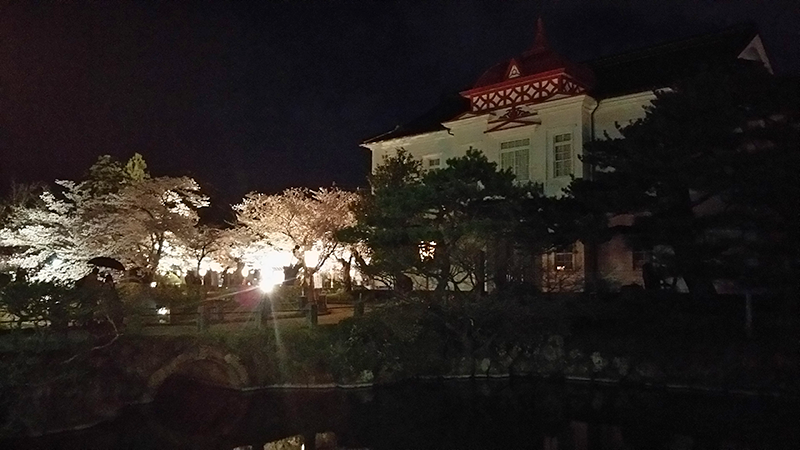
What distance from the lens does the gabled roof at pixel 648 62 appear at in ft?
70.7

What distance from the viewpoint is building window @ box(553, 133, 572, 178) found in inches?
888

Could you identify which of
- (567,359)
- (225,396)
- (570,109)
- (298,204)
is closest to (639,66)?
(570,109)

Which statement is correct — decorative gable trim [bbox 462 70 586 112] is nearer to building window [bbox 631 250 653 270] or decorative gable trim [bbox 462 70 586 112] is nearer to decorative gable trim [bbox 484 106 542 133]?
decorative gable trim [bbox 484 106 542 133]

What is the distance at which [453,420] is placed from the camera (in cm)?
1362

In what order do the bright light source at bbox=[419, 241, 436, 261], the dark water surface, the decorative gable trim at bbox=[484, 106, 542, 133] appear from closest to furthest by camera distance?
the dark water surface < the bright light source at bbox=[419, 241, 436, 261] < the decorative gable trim at bbox=[484, 106, 542, 133]

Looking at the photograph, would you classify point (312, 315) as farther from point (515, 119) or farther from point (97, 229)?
point (97, 229)

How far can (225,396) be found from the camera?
15.4 metres

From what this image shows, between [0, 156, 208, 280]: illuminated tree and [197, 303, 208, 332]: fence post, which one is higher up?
[0, 156, 208, 280]: illuminated tree

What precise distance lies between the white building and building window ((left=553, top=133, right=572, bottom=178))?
0.12 ft

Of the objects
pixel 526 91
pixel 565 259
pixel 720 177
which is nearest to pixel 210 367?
pixel 565 259

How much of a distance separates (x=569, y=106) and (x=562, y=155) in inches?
68.4

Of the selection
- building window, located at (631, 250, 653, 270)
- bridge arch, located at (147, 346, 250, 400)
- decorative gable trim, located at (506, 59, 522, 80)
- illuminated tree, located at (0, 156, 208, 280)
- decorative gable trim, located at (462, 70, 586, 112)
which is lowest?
bridge arch, located at (147, 346, 250, 400)

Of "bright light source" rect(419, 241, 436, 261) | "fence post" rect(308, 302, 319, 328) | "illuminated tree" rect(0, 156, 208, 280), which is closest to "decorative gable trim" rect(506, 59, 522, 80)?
"bright light source" rect(419, 241, 436, 261)

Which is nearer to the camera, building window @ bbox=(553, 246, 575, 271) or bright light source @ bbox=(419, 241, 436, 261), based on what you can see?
bright light source @ bbox=(419, 241, 436, 261)
